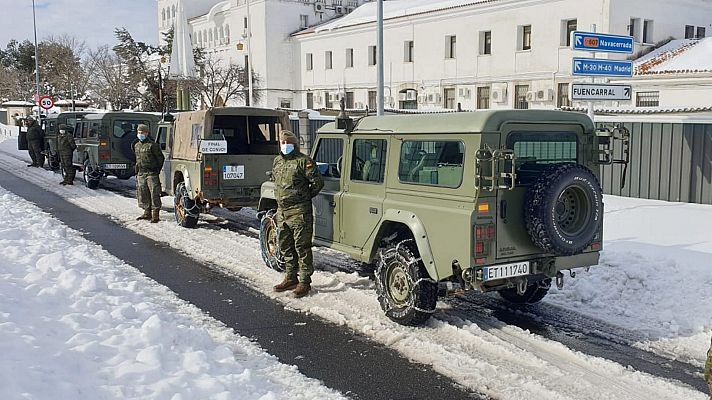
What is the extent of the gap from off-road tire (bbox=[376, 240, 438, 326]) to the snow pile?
1449 millimetres

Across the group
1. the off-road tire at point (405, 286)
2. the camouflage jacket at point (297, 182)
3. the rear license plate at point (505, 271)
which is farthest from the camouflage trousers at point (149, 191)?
the rear license plate at point (505, 271)

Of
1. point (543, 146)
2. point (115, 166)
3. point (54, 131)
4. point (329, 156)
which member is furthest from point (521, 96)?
point (543, 146)

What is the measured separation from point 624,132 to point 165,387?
4.72 m

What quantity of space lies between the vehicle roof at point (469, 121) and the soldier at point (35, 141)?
20777 millimetres

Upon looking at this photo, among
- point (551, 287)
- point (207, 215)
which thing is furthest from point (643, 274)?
point (207, 215)

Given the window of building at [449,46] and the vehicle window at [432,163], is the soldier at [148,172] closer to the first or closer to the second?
the vehicle window at [432,163]

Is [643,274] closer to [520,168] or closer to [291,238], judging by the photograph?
[520,168]

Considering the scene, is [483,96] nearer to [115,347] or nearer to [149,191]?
[149,191]

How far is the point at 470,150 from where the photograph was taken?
236 inches

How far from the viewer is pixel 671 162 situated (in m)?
12.9

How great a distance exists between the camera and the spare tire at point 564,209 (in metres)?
5.91

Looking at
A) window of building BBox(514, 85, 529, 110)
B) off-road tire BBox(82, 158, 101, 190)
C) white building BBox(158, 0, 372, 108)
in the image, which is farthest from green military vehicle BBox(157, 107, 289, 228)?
white building BBox(158, 0, 372, 108)

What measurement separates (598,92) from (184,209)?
764 centimetres

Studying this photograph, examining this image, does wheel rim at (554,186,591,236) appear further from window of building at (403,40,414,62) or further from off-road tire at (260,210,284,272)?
window of building at (403,40,414,62)
